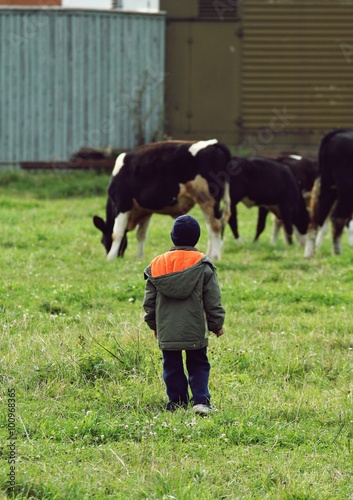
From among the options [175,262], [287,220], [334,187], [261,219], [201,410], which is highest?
[175,262]

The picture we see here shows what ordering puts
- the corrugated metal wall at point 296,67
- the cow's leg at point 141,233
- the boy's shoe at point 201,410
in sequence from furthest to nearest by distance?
the corrugated metal wall at point 296,67 < the cow's leg at point 141,233 < the boy's shoe at point 201,410

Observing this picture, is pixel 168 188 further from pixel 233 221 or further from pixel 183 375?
pixel 183 375

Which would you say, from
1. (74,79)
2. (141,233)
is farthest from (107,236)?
(74,79)

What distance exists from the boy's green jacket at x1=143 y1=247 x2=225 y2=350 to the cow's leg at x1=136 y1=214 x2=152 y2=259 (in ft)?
25.8

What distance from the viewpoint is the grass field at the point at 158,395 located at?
5438 millimetres

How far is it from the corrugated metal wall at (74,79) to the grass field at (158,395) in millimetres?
12843

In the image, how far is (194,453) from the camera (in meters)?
5.86

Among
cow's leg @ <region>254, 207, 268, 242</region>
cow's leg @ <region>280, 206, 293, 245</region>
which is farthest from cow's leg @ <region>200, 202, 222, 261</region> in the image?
cow's leg @ <region>254, 207, 268, 242</region>

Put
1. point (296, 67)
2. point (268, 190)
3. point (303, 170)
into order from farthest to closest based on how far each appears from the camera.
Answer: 1. point (296, 67)
2. point (303, 170)
3. point (268, 190)

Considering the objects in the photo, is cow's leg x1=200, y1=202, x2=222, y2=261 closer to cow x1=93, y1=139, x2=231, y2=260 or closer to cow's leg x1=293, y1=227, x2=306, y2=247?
cow x1=93, y1=139, x2=231, y2=260

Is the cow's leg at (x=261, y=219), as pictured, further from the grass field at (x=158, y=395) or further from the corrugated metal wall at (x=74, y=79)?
the corrugated metal wall at (x=74, y=79)

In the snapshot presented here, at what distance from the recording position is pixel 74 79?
81.5ft

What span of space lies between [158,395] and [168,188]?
7.50 metres

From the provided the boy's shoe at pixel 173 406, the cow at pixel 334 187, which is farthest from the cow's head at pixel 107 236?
the boy's shoe at pixel 173 406
